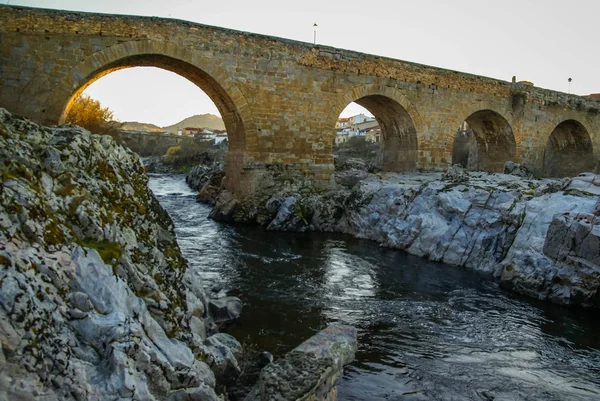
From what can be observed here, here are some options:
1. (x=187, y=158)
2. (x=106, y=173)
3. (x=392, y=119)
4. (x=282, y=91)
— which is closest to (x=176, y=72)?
(x=282, y=91)

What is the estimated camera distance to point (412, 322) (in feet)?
19.2

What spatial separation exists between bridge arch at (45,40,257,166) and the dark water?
4.74 meters

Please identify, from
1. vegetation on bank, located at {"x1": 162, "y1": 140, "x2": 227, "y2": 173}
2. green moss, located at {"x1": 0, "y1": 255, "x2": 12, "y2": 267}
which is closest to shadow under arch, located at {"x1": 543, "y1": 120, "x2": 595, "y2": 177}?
vegetation on bank, located at {"x1": 162, "y1": 140, "x2": 227, "y2": 173}

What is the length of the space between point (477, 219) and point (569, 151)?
1726 centimetres

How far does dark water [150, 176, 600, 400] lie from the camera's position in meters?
4.21

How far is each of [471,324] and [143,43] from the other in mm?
10556

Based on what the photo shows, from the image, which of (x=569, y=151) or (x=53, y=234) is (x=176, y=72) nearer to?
(x=53, y=234)

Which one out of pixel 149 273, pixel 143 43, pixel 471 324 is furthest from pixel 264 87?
pixel 149 273

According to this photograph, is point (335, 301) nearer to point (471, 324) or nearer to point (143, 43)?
point (471, 324)

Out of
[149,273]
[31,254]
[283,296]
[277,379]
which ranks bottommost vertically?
[283,296]

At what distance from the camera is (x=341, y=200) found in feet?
45.5

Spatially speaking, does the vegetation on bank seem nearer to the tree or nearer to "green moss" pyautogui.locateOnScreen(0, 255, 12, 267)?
the tree

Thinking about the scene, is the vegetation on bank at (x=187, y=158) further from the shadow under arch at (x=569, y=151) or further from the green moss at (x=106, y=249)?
the green moss at (x=106, y=249)

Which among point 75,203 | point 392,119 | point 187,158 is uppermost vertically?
point 392,119
